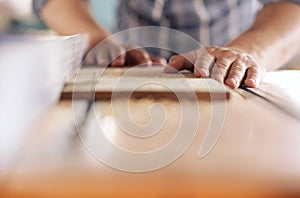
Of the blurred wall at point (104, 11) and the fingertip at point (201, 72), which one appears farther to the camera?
the blurred wall at point (104, 11)

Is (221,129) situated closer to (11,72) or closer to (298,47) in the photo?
(11,72)

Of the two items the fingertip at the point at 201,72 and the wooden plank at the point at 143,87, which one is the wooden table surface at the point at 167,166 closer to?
the wooden plank at the point at 143,87

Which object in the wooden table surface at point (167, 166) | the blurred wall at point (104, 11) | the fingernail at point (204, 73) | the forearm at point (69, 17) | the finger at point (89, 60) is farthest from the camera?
the blurred wall at point (104, 11)

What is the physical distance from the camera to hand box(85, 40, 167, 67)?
27.4 inches

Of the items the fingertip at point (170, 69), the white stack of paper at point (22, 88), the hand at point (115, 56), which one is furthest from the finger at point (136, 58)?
the white stack of paper at point (22, 88)

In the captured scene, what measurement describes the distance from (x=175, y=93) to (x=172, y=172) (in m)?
0.20

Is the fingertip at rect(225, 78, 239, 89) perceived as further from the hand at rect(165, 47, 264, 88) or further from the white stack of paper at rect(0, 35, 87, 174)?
the white stack of paper at rect(0, 35, 87, 174)

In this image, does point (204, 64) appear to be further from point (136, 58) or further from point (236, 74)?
point (136, 58)

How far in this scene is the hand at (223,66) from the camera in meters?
0.54

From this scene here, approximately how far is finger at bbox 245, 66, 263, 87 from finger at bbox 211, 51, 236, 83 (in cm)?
3

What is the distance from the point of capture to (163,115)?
381mm

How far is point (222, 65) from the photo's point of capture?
0.56 metres

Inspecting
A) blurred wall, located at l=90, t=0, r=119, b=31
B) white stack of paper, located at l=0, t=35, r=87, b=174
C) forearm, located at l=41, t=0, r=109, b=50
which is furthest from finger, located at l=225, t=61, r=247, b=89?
blurred wall, located at l=90, t=0, r=119, b=31

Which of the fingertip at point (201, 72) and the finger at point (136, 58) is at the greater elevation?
the fingertip at point (201, 72)
